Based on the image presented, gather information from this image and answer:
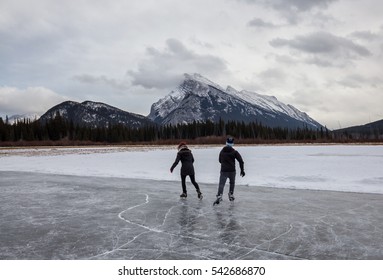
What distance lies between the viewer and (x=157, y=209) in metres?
9.67

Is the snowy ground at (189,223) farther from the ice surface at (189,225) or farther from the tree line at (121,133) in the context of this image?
the tree line at (121,133)

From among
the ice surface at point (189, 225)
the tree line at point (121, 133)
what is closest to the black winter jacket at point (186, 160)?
the ice surface at point (189, 225)

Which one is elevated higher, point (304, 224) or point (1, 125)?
point (1, 125)

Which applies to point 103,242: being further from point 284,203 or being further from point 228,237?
point 284,203

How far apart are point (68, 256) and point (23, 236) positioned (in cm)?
187

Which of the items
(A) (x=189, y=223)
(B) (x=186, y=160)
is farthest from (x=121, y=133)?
(A) (x=189, y=223)

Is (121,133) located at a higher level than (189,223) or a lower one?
higher

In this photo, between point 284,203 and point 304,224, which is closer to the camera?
point 304,224

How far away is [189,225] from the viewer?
7.86m

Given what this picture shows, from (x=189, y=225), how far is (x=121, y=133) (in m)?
135

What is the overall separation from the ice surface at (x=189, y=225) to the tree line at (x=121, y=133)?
86262 millimetres

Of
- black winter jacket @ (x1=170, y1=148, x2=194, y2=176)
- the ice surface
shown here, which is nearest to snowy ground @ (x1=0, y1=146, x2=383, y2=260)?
the ice surface

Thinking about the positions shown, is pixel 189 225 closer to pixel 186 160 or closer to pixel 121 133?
pixel 186 160
